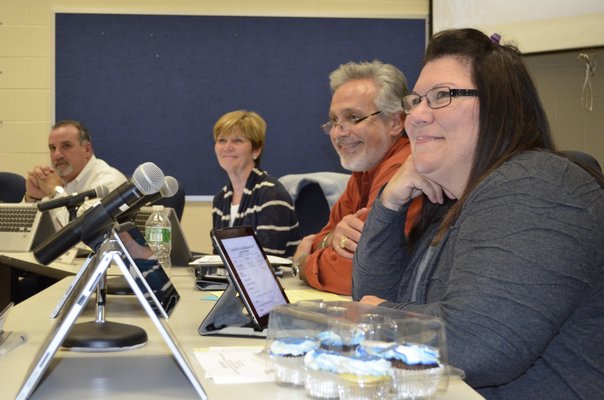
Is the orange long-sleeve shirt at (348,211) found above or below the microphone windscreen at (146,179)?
below

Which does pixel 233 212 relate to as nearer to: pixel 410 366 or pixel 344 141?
pixel 344 141

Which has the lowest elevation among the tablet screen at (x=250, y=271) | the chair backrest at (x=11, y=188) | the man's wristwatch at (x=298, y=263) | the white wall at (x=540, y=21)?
the chair backrest at (x=11, y=188)

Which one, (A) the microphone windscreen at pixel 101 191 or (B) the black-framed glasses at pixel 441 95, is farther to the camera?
(A) the microphone windscreen at pixel 101 191

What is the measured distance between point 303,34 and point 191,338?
3706 millimetres

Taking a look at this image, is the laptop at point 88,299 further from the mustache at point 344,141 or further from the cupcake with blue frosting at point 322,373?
the mustache at point 344,141

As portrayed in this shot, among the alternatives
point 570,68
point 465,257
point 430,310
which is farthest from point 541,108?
point 570,68

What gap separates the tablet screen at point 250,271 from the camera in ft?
4.94

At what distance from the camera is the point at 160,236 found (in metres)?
2.87

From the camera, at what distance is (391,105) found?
8.72 feet

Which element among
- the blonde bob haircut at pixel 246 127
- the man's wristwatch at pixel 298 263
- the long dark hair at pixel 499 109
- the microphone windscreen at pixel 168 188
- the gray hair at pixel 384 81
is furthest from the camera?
the blonde bob haircut at pixel 246 127

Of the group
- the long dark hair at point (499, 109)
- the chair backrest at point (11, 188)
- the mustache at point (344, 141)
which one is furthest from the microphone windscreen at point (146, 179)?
the chair backrest at point (11, 188)

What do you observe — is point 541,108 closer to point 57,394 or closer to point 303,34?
point 57,394

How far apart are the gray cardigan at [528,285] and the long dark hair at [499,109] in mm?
64

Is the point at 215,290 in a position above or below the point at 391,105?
below
